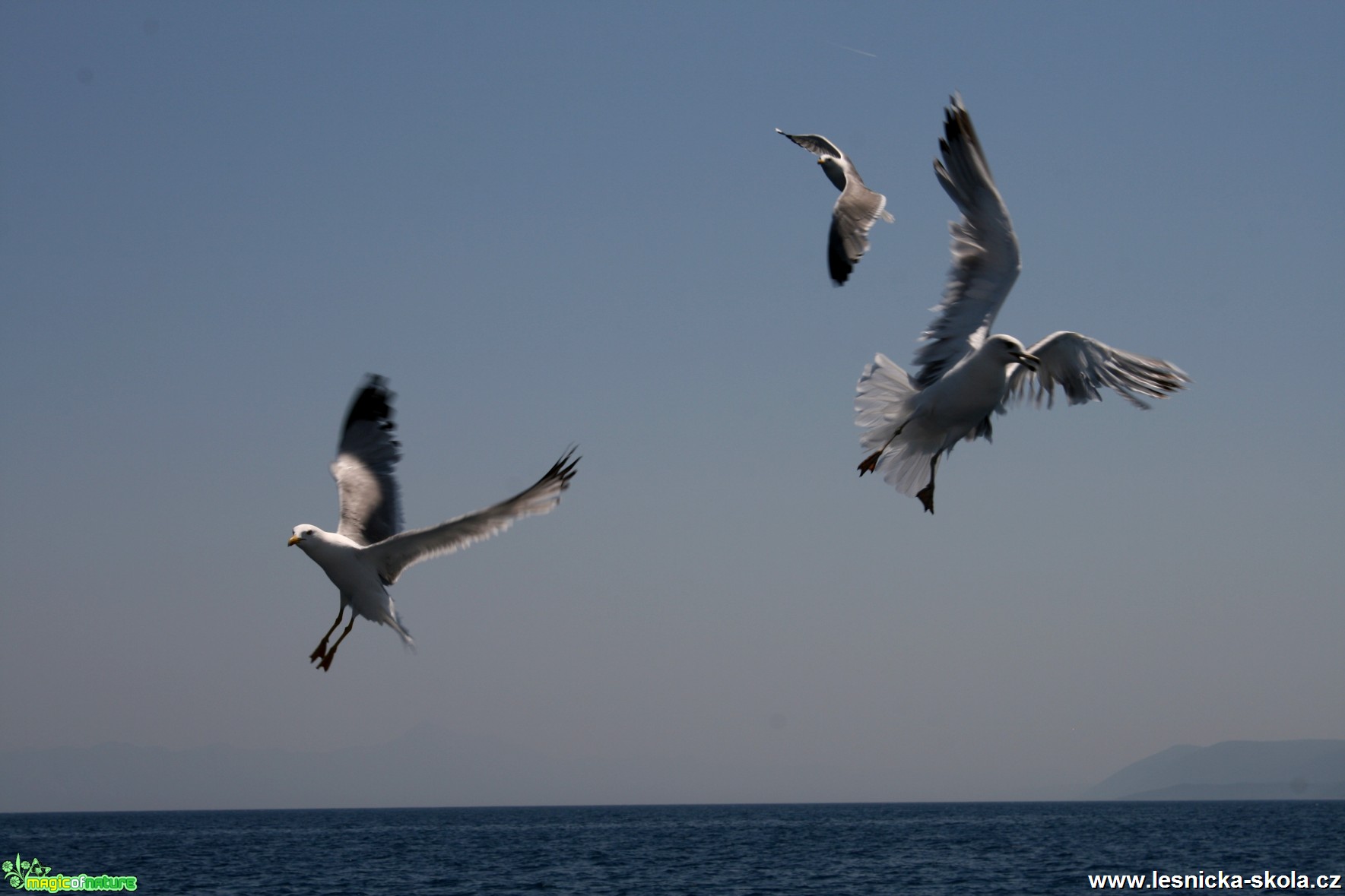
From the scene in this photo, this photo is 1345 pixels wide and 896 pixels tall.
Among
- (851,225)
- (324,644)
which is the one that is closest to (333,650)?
(324,644)

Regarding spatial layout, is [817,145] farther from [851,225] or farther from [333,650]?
[333,650]

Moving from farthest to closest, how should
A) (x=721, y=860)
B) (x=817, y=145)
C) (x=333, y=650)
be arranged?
(x=721, y=860)
(x=817, y=145)
(x=333, y=650)

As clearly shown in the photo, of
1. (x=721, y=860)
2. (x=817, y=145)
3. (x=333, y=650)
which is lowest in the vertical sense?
(x=721, y=860)

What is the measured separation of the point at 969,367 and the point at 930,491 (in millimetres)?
1197

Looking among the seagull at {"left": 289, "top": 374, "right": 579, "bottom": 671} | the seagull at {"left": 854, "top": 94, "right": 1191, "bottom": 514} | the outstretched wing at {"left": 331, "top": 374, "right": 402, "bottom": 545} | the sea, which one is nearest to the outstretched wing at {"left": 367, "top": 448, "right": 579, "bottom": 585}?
the seagull at {"left": 289, "top": 374, "right": 579, "bottom": 671}

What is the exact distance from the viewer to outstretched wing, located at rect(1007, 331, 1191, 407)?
10.4 meters

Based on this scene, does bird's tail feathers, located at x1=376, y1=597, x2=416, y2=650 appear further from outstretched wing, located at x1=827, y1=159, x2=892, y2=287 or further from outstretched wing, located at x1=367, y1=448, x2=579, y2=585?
outstretched wing, located at x1=827, y1=159, x2=892, y2=287

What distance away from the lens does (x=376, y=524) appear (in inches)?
494

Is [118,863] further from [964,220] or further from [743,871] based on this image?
[964,220]

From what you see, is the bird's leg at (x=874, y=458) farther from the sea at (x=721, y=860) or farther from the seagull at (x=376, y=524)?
the sea at (x=721, y=860)

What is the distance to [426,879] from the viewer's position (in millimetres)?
54875

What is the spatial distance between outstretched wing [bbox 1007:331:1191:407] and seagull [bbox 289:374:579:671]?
3.91 metres

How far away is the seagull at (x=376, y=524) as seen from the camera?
10219 mm

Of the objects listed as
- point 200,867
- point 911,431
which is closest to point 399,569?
point 911,431
